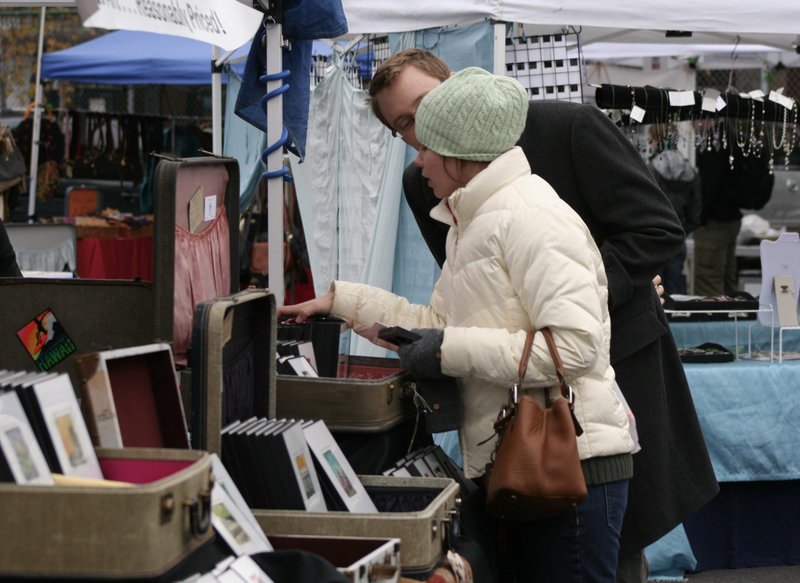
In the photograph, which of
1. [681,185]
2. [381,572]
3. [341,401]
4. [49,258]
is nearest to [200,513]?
[381,572]

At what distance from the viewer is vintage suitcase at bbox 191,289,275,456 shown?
157cm

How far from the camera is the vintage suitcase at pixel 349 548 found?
1.54 meters

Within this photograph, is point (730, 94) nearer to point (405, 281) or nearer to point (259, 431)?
point (405, 281)

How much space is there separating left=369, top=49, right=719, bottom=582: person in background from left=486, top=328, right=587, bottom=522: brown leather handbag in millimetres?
516

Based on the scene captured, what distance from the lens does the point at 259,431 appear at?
1736 millimetres

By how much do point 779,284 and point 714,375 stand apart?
2.04 ft

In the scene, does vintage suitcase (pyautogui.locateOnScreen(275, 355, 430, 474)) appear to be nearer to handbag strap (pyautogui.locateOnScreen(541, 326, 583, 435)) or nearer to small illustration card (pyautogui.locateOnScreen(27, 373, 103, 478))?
handbag strap (pyautogui.locateOnScreen(541, 326, 583, 435))

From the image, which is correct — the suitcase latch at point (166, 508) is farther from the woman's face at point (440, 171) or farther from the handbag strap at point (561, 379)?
the woman's face at point (440, 171)

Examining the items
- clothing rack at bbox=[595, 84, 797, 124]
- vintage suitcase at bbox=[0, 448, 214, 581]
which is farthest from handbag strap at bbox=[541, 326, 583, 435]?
clothing rack at bbox=[595, 84, 797, 124]

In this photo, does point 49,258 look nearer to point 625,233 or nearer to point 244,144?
point 244,144

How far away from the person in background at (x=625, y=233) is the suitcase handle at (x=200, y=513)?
1.15 meters

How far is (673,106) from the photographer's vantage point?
531cm

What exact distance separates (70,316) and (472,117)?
88 centimetres

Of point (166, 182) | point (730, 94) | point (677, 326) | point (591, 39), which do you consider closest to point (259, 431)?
point (166, 182)
